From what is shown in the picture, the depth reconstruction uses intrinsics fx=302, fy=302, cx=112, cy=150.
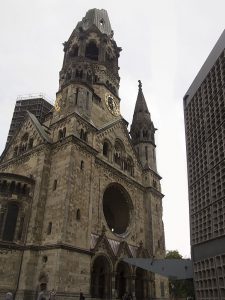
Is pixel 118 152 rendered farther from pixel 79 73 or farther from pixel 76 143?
pixel 79 73

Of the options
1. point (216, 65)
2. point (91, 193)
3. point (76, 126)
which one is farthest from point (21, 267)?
point (216, 65)

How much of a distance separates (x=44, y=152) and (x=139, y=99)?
74.9 ft

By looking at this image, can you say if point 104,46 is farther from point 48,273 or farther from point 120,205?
point 48,273

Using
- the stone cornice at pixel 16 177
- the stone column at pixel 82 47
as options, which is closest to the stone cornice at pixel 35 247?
the stone cornice at pixel 16 177

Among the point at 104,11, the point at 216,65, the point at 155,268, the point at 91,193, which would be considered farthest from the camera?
the point at 104,11

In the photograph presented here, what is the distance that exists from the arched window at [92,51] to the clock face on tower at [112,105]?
7.40 m

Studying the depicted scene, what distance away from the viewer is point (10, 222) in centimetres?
2442

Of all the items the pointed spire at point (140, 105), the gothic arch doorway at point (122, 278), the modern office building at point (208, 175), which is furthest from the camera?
the pointed spire at point (140, 105)

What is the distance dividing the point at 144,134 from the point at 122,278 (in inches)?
758

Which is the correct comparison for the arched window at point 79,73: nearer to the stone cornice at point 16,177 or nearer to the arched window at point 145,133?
the arched window at point 145,133

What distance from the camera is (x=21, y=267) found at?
2292 centimetres

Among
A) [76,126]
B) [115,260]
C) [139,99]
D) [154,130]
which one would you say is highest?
[139,99]

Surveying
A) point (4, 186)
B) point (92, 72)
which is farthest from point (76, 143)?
point (92, 72)

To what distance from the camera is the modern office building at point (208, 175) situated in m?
10.1
